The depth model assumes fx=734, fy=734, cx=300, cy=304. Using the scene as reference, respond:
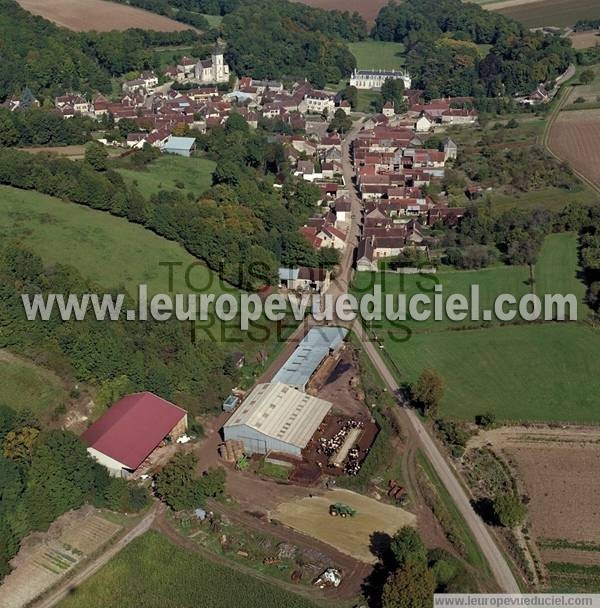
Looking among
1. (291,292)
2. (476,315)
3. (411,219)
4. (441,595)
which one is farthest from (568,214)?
(441,595)

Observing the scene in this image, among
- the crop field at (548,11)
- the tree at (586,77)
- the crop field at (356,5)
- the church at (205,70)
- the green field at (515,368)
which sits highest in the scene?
the crop field at (356,5)

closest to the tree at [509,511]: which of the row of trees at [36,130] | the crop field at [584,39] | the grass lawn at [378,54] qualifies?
the row of trees at [36,130]

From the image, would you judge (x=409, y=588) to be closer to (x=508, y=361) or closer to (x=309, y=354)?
(x=309, y=354)

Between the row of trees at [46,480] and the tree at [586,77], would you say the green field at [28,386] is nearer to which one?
the row of trees at [46,480]

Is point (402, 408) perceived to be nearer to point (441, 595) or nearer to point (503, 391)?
point (503, 391)

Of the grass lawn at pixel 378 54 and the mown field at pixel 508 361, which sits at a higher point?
the grass lawn at pixel 378 54

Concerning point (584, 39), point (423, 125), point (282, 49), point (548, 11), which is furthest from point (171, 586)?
point (548, 11)

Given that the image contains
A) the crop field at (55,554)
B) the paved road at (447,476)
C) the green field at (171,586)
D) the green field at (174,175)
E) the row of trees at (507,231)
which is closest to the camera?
the green field at (171,586)
